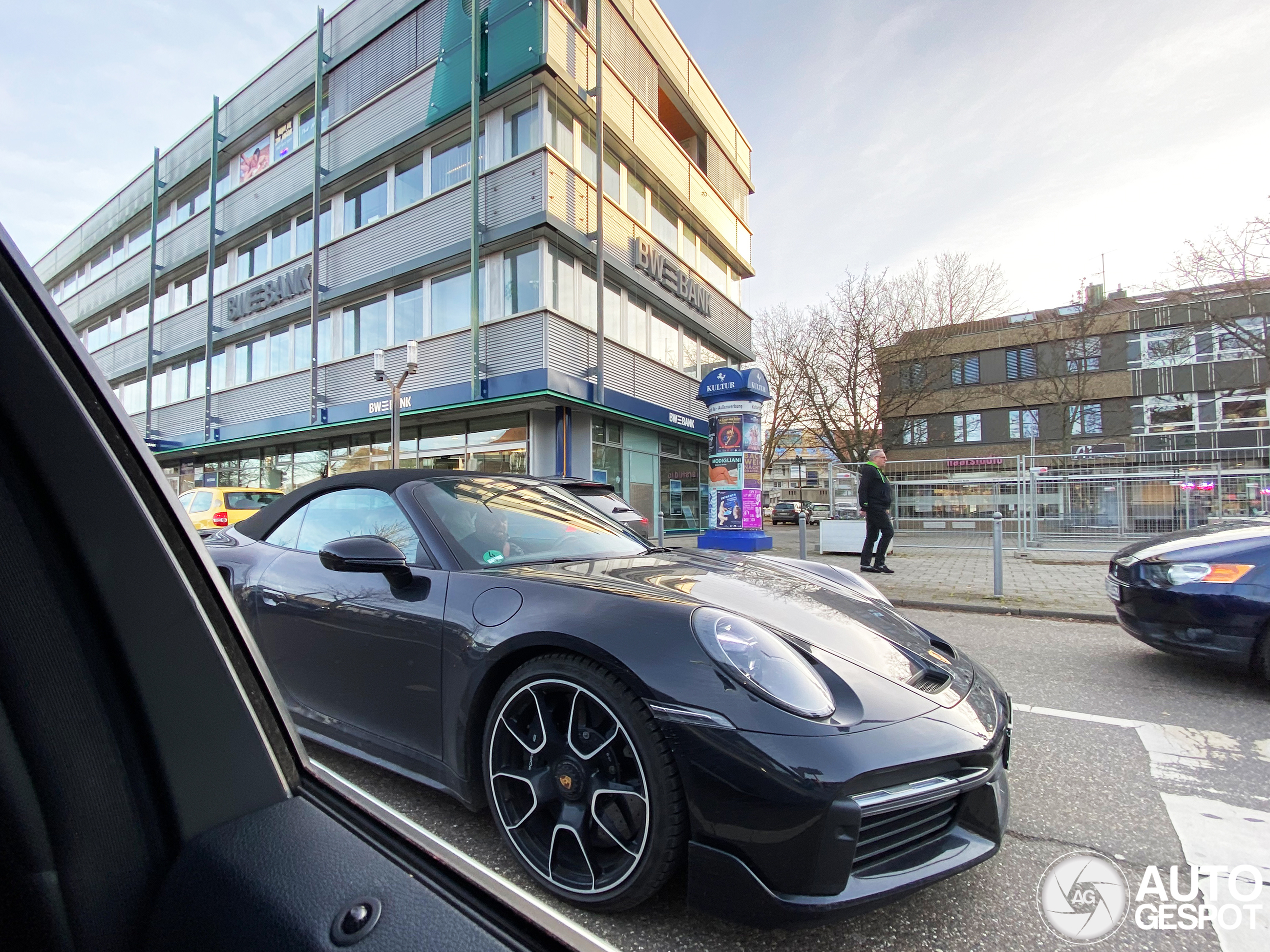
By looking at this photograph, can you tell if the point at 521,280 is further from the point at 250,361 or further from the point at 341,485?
the point at 341,485

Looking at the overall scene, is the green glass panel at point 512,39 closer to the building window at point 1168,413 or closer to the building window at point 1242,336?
the building window at point 1242,336

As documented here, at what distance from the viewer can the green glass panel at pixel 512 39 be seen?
12148 millimetres

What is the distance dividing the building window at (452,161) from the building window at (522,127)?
0.61 m

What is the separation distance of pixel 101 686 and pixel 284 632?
207 cm

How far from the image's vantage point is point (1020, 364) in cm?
3300

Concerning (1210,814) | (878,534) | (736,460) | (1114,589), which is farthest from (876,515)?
(1210,814)

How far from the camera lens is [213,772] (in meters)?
0.82

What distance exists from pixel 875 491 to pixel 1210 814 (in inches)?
291

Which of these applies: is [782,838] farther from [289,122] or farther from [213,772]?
[289,122]

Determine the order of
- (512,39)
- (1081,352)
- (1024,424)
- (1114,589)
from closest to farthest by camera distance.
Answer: (1114,589)
(512,39)
(1081,352)
(1024,424)

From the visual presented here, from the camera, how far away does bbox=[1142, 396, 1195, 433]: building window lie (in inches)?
1061

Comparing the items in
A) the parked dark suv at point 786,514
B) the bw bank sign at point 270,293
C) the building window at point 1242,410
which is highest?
the bw bank sign at point 270,293

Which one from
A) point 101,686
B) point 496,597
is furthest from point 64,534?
point 496,597

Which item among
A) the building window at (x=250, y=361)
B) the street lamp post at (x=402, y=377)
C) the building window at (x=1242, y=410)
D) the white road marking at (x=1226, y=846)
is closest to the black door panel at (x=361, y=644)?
the white road marking at (x=1226, y=846)
